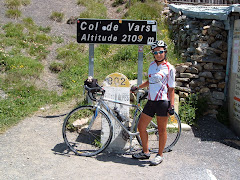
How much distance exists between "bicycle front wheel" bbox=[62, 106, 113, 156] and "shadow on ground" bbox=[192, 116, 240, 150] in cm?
215

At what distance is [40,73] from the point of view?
848cm

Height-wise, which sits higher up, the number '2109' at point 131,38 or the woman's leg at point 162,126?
the number '2109' at point 131,38

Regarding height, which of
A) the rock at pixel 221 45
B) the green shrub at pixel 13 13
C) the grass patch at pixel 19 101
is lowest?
the grass patch at pixel 19 101

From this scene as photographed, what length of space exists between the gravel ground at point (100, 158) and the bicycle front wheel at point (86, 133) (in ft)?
0.58

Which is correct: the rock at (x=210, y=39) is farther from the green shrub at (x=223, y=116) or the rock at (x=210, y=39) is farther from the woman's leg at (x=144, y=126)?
the woman's leg at (x=144, y=126)

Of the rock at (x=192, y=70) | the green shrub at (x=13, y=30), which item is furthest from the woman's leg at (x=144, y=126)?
the green shrub at (x=13, y=30)

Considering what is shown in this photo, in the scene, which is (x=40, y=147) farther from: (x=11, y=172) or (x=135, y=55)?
(x=135, y=55)

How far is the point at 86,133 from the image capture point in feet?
17.5

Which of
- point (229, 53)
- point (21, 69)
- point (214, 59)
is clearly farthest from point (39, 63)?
point (229, 53)

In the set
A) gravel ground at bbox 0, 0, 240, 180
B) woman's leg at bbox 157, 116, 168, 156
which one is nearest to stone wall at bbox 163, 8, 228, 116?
gravel ground at bbox 0, 0, 240, 180

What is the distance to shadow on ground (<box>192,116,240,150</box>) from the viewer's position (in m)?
5.93

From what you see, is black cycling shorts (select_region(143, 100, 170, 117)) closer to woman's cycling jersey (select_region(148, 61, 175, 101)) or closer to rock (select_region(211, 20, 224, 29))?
woman's cycling jersey (select_region(148, 61, 175, 101))

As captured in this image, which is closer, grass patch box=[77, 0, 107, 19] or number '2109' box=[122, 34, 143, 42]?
number '2109' box=[122, 34, 143, 42]

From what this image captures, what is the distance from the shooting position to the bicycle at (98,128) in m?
4.70
